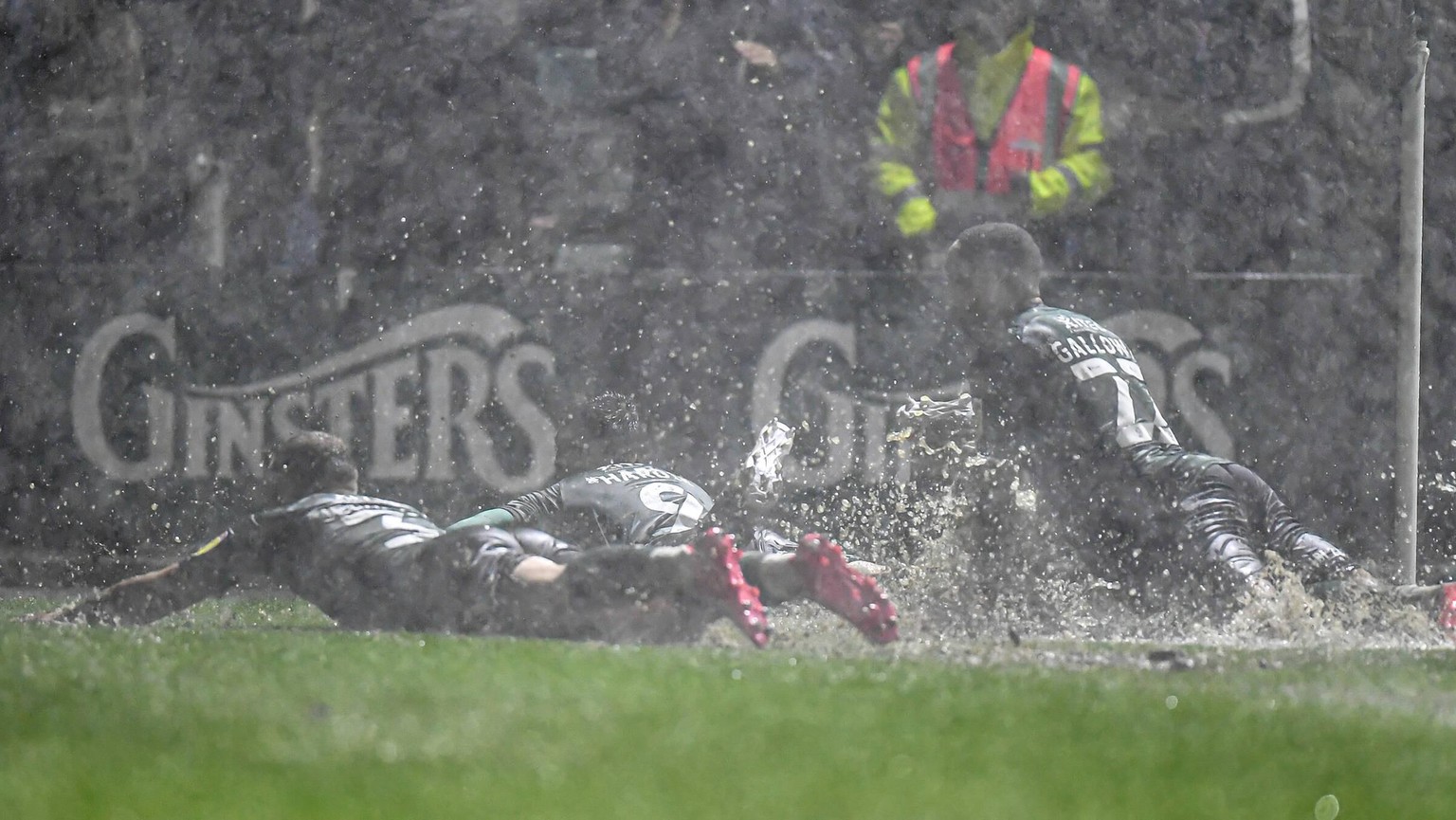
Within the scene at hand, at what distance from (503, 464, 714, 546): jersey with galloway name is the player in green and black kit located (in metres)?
0.89

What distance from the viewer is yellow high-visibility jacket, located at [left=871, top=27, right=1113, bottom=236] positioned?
227 inches

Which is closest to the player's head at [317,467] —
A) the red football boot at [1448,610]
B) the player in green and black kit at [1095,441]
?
the player in green and black kit at [1095,441]

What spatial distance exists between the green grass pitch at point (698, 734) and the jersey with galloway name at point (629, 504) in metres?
1.13

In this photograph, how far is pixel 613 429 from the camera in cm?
557

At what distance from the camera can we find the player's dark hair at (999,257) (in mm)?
5008

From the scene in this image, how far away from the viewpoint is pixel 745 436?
18.4 feet

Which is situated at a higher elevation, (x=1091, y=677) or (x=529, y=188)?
(x=529, y=188)

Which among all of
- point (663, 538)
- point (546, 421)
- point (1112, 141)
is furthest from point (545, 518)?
point (1112, 141)

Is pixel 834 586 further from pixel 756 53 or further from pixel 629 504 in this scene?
pixel 756 53

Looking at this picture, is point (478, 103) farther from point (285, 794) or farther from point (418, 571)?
point (285, 794)

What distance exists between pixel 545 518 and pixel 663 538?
380 mm

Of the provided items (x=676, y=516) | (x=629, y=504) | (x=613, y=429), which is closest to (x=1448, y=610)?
(x=676, y=516)

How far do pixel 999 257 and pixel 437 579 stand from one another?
6.56 feet

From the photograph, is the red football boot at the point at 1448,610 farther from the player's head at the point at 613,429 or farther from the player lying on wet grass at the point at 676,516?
the player's head at the point at 613,429
